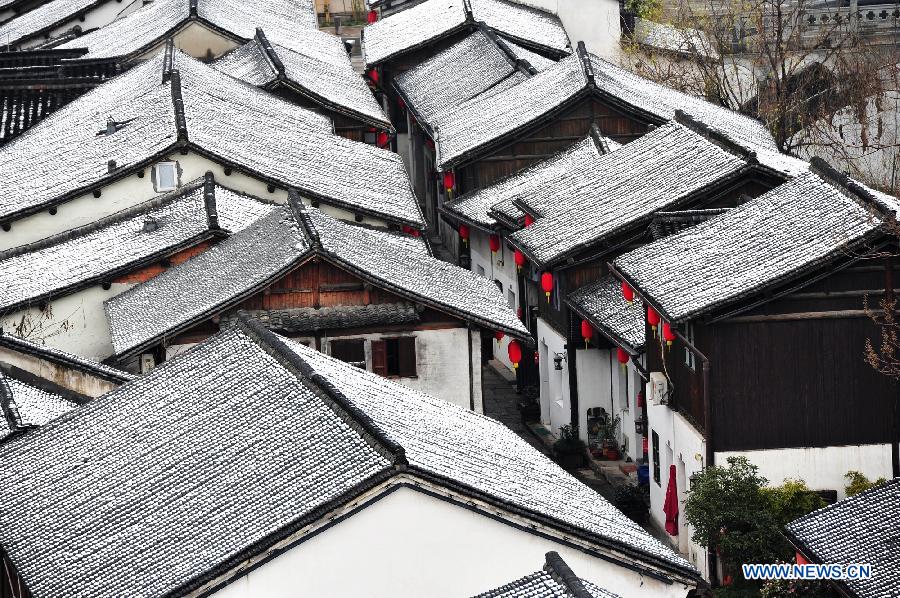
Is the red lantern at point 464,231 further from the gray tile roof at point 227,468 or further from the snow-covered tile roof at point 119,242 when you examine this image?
the gray tile roof at point 227,468

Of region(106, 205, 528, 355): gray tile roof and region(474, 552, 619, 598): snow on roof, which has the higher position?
region(474, 552, 619, 598): snow on roof

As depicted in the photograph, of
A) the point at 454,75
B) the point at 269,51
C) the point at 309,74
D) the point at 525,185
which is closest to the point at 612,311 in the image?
the point at 525,185

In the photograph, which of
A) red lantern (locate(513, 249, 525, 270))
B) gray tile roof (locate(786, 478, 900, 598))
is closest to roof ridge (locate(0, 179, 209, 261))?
red lantern (locate(513, 249, 525, 270))

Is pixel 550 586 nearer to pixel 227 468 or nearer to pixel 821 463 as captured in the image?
pixel 227 468

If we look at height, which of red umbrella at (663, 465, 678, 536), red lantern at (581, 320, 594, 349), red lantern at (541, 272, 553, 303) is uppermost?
red lantern at (541, 272, 553, 303)

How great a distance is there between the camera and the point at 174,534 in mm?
24797

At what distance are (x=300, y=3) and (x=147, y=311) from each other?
143 feet

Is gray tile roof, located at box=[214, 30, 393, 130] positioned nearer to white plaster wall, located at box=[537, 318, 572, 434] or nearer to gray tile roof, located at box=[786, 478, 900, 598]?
white plaster wall, located at box=[537, 318, 572, 434]

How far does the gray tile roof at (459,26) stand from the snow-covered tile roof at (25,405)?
3576cm

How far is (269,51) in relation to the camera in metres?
60.8

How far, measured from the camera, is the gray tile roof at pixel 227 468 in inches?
950

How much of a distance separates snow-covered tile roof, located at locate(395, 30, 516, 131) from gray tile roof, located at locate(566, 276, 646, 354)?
64.1 ft

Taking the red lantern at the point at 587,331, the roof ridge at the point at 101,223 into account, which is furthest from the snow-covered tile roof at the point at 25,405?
the red lantern at the point at 587,331

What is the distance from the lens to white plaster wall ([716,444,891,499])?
33.2m
